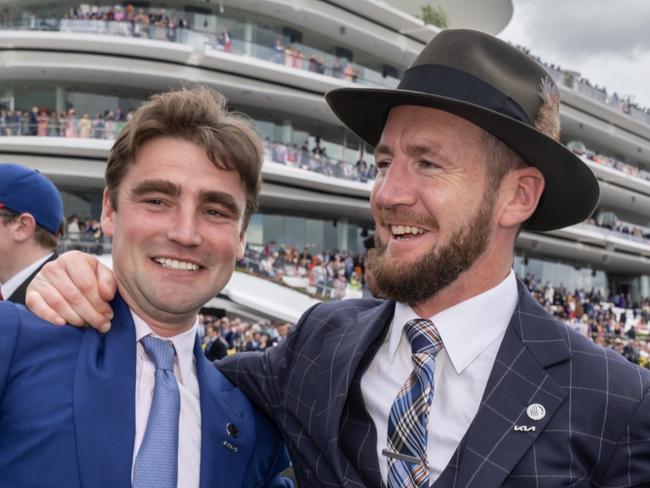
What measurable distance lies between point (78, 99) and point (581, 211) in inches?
1047

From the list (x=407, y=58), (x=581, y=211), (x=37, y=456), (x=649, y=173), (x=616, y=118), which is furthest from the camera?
(x=649, y=173)

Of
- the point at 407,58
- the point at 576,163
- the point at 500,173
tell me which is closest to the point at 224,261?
the point at 500,173

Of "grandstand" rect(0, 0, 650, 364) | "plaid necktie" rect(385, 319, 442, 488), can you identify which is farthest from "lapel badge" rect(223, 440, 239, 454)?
"grandstand" rect(0, 0, 650, 364)

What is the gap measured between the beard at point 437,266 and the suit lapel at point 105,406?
949mm

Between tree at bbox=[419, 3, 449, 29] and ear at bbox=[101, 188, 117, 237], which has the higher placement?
tree at bbox=[419, 3, 449, 29]

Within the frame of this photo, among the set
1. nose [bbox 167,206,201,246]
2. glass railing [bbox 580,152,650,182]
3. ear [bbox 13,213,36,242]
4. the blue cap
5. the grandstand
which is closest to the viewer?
nose [bbox 167,206,201,246]

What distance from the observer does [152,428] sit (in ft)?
6.90

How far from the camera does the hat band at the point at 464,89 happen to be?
2295mm

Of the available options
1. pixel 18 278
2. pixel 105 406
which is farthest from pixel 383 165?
pixel 18 278

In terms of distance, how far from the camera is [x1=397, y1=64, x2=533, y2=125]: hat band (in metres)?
2.29

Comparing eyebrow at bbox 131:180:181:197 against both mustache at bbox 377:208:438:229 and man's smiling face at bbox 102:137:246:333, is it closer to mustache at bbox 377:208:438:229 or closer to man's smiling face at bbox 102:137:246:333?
man's smiling face at bbox 102:137:246:333

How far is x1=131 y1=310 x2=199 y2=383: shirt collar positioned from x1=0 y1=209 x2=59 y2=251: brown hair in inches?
67.4

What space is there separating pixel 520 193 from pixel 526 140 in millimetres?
258

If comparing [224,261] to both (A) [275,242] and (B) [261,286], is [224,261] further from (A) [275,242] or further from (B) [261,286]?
(A) [275,242]
